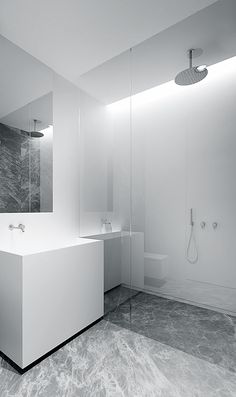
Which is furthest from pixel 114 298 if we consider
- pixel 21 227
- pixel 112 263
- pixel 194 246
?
pixel 21 227

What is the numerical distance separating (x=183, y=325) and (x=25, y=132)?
7.57 feet

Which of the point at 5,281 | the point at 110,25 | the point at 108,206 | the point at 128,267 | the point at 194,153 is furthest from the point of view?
the point at 108,206

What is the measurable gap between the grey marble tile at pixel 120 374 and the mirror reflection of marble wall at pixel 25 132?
1251 millimetres

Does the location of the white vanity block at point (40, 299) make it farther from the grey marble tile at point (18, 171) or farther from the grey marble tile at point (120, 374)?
the grey marble tile at point (18, 171)

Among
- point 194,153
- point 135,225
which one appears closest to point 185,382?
point 135,225

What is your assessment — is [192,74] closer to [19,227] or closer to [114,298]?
[19,227]

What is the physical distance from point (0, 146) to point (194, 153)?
173 centimetres

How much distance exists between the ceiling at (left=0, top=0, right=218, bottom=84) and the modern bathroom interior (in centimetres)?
4

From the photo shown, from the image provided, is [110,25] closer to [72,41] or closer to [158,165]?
[72,41]

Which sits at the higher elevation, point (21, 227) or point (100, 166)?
point (100, 166)

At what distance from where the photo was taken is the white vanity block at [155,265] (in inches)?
84.7

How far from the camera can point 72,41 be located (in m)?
1.99

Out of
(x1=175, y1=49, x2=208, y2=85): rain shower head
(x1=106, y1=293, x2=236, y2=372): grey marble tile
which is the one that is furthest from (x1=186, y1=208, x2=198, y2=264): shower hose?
(x1=175, y1=49, x2=208, y2=85): rain shower head

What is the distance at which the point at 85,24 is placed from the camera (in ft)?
5.96
